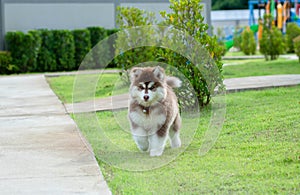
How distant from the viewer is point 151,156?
20.4 ft

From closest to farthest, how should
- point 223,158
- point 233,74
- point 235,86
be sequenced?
point 223,158 → point 235,86 → point 233,74

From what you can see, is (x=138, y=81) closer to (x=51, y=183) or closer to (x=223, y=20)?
(x=51, y=183)

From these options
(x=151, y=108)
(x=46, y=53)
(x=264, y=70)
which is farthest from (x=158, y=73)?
(x=46, y=53)

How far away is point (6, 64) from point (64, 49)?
1972 mm

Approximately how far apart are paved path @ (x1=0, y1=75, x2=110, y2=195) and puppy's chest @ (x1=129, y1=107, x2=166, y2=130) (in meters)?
0.62

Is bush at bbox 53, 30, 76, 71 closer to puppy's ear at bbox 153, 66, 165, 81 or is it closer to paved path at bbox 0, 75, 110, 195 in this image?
paved path at bbox 0, 75, 110, 195

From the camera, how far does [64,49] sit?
19.5 metres

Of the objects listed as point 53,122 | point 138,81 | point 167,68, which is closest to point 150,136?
point 138,81

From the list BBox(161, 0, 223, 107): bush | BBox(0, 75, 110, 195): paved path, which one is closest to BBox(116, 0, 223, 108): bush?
BBox(161, 0, 223, 107): bush

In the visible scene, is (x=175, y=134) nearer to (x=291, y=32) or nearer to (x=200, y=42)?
(x=200, y=42)

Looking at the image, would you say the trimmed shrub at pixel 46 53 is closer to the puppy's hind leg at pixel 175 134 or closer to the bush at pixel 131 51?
the bush at pixel 131 51

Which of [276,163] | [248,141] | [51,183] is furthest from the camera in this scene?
[248,141]

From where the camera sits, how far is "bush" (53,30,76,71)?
763 inches

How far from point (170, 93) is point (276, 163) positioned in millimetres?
1343
